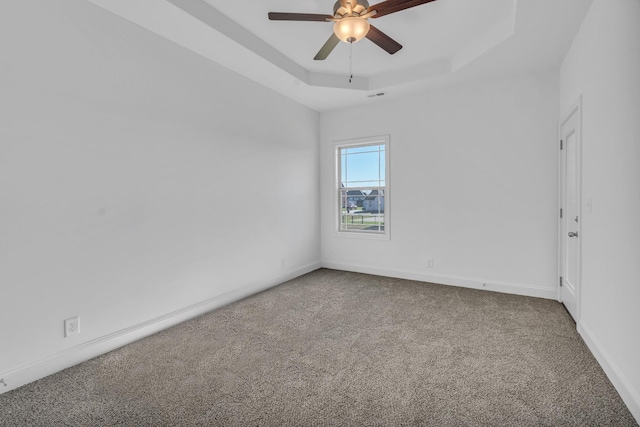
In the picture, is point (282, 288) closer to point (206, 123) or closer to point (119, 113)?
point (206, 123)

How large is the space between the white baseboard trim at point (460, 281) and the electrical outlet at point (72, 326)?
3518 mm

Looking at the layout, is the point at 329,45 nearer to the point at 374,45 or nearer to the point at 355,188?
the point at 374,45

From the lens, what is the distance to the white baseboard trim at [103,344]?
2.01m

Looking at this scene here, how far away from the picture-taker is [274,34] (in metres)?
3.07

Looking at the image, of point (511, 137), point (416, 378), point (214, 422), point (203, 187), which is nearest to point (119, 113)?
point (203, 187)

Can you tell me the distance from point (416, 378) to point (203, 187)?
260 centimetres

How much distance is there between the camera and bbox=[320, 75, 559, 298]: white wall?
11.8ft

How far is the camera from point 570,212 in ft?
10.2

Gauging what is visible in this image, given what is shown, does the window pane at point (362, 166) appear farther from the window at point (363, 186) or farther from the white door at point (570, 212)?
the white door at point (570, 212)

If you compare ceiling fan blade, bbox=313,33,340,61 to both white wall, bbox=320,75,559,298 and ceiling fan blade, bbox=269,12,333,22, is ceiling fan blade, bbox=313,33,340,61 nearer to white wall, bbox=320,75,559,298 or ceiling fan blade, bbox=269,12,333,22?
ceiling fan blade, bbox=269,12,333,22

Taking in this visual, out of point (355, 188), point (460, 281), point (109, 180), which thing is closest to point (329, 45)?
point (109, 180)

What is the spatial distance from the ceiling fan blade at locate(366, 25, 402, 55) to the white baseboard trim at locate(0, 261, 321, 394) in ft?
9.73

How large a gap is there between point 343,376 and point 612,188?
2118mm

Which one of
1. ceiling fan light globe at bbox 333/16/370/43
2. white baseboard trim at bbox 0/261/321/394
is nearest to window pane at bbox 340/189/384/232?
white baseboard trim at bbox 0/261/321/394
